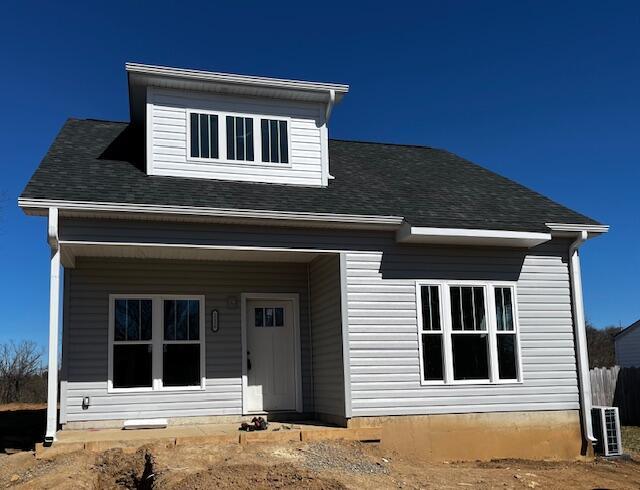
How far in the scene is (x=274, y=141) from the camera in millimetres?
12562

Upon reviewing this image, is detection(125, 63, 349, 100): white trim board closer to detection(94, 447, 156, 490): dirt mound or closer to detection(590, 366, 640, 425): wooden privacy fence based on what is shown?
detection(94, 447, 156, 490): dirt mound

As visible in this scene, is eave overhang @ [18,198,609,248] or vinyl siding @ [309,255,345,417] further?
vinyl siding @ [309,255,345,417]

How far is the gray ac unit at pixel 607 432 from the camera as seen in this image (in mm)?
12023

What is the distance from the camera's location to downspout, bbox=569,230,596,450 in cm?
1198

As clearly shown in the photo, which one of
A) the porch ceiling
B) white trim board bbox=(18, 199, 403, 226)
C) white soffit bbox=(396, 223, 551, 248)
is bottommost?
the porch ceiling

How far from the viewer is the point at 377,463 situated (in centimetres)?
971

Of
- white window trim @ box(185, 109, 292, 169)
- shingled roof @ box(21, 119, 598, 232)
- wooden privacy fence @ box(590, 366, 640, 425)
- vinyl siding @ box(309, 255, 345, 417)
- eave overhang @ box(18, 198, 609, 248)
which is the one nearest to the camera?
eave overhang @ box(18, 198, 609, 248)

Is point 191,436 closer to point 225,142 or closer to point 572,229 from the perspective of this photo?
point 225,142

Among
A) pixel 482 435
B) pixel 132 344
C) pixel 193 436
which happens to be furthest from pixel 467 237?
pixel 132 344

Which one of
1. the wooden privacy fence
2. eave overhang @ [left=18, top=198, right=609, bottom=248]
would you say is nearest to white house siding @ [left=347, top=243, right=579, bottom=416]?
eave overhang @ [left=18, top=198, right=609, bottom=248]

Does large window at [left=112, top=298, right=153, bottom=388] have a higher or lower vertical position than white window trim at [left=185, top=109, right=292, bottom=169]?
lower

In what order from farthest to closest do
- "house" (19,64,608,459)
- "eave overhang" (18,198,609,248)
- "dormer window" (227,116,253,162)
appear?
1. "dormer window" (227,116,253,162)
2. "house" (19,64,608,459)
3. "eave overhang" (18,198,609,248)

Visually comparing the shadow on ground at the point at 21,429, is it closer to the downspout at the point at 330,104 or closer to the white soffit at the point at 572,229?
the downspout at the point at 330,104

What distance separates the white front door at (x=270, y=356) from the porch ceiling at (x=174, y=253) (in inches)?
39.7
